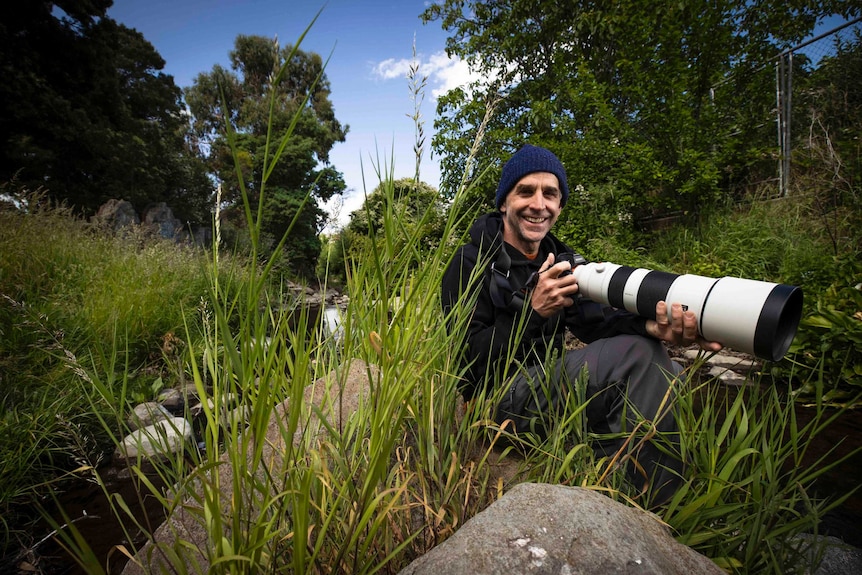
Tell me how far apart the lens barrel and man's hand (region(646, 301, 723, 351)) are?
0.02 m

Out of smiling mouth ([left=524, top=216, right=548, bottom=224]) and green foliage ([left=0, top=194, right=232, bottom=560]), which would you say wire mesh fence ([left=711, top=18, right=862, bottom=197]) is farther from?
green foliage ([left=0, top=194, right=232, bottom=560])

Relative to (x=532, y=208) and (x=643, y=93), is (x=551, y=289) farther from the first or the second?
(x=643, y=93)

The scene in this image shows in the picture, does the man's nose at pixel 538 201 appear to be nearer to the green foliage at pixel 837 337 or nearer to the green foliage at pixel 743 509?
the green foliage at pixel 743 509

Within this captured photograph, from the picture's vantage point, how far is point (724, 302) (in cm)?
130

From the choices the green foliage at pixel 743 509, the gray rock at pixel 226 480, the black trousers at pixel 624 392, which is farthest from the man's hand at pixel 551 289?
the gray rock at pixel 226 480

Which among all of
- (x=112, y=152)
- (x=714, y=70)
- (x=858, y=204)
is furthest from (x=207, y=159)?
(x=858, y=204)

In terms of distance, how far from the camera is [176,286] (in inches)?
186

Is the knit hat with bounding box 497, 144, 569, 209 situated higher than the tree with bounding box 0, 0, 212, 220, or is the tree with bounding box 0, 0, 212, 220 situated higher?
the tree with bounding box 0, 0, 212, 220

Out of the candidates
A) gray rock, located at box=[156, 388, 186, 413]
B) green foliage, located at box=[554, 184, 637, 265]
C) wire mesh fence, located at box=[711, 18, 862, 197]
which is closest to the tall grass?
gray rock, located at box=[156, 388, 186, 413]

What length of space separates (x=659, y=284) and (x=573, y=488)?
3.19 feet

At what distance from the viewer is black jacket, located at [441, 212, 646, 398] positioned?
1715mm

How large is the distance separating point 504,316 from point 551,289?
0.26 metres

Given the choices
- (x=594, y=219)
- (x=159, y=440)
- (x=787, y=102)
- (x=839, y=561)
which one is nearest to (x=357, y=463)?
(x=159, y=440)

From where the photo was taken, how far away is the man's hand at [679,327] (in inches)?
55.2
